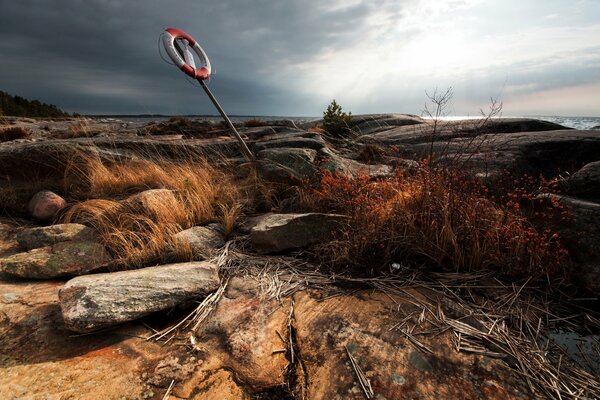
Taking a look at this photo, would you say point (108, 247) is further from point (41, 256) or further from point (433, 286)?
point (433, 286)

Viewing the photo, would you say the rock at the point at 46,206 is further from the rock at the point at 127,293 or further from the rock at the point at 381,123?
the rock at the point at 381,123

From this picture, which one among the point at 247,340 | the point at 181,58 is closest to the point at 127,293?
the point at 247,340

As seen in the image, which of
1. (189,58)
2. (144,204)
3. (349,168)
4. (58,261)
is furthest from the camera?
(189,58)

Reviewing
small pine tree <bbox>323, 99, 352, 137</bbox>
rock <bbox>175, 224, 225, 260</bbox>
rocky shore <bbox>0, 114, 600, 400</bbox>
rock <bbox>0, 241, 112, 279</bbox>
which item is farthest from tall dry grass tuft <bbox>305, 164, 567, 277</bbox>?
small pine tree <bbox>323, 99, 352, 137</bbox>

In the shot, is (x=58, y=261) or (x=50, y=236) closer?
(x=58, y=261)

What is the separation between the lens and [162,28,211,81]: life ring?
15.7 feet

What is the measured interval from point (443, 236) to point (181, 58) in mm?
5178

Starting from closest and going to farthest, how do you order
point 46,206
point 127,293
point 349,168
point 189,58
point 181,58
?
point 127,293 → point 46,206 → point 349,168 → point 181,58 → point 189,58

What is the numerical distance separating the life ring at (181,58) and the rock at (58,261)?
3.40m

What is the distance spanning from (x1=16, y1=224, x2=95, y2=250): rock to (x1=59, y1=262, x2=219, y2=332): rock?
1268 millimetres

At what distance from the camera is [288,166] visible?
499 centimetres

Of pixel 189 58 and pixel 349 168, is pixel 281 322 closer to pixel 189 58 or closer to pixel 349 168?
pixel 349 168

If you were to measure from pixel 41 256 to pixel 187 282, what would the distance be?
1570 millimetres

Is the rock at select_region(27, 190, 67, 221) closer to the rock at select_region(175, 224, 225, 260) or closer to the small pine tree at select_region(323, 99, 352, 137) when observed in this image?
the rock at select_region(175, 224, 225, 260)
